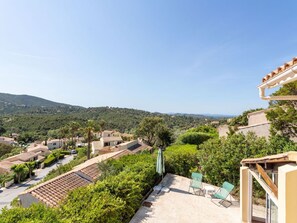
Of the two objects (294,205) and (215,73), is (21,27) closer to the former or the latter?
(294,205)

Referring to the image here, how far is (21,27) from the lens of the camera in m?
14.4

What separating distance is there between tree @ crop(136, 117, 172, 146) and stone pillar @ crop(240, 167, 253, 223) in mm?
32434

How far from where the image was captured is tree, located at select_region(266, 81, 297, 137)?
11.8 m

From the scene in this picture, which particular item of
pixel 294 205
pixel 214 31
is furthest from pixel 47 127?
pixel 294 205

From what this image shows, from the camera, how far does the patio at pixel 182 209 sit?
8173 millimetres

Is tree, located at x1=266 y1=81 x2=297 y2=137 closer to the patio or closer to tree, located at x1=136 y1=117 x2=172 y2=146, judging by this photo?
the patio

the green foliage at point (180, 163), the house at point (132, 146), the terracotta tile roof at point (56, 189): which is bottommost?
the house at point (132, 146)

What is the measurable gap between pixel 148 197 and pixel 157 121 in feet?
111

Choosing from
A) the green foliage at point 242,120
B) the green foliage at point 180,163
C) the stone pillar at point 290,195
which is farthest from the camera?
the green foliage at point 242,120

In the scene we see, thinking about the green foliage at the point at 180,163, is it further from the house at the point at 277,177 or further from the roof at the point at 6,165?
the roof at the point at 6,165

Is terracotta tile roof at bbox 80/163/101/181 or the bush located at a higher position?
the bush

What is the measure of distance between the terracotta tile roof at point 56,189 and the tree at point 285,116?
1340 cm

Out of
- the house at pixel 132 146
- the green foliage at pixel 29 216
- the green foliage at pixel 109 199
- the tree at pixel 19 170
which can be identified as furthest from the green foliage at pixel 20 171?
the green foliage at pixel 29 216

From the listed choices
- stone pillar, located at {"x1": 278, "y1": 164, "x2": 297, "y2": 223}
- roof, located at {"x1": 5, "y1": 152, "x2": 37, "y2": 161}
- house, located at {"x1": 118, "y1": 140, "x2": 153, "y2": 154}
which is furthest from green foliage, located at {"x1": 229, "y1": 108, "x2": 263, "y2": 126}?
roof, located at {"x1": 5, "y1": 152, "x2": 37, "y2": 161}
